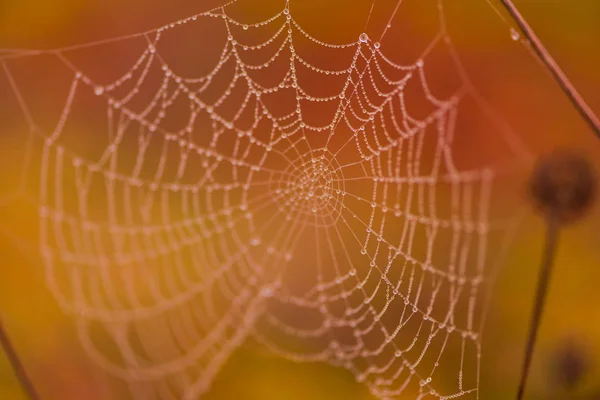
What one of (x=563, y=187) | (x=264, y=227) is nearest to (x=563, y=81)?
(x=563, y=187)

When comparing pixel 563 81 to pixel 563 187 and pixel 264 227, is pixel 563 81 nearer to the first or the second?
pixel 563 187

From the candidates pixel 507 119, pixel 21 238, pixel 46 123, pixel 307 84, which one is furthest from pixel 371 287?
pixel 46 123

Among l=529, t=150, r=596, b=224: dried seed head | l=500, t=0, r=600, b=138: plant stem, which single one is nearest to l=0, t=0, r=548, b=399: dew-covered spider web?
l=500, t=0, r=600, b=138: plant stem

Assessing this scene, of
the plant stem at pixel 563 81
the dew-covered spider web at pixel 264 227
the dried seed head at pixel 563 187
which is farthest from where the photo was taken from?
the dew-covered spider web at pixel 264 227

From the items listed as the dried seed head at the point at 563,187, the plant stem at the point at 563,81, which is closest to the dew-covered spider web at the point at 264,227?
the plant stem at the point at 563,81

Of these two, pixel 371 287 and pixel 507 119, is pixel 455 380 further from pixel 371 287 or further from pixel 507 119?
pixel 507 119

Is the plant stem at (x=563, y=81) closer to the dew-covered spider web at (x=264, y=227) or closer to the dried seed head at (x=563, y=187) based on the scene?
the dried seed head at (x=563, y=187)
